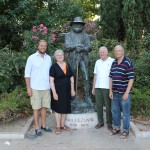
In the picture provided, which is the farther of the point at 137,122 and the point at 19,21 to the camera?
the point at 19,21

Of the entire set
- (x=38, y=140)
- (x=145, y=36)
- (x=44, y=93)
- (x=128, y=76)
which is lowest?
(x=38, y=140)

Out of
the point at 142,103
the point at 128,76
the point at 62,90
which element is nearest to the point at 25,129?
the point at 62,90

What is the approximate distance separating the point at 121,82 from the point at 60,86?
48.9 inches

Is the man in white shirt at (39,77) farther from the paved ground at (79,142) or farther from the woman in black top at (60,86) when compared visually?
the paved ground at (79,142)

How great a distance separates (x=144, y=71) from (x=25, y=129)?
3.87m

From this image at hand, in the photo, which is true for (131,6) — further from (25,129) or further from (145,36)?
(25,129)

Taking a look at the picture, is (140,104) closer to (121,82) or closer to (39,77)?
(121,82)

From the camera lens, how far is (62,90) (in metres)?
6.24

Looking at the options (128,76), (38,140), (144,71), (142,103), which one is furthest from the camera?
(144,71)

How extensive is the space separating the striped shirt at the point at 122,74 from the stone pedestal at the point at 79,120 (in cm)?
113

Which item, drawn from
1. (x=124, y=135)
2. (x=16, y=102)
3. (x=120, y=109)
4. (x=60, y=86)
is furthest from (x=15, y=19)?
(x=124, y=135)

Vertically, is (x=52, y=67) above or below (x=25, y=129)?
above

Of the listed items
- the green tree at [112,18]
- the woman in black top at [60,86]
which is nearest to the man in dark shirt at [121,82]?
the woman in black top at [60,86]

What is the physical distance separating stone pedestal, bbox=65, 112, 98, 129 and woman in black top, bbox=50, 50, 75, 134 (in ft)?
0.83
